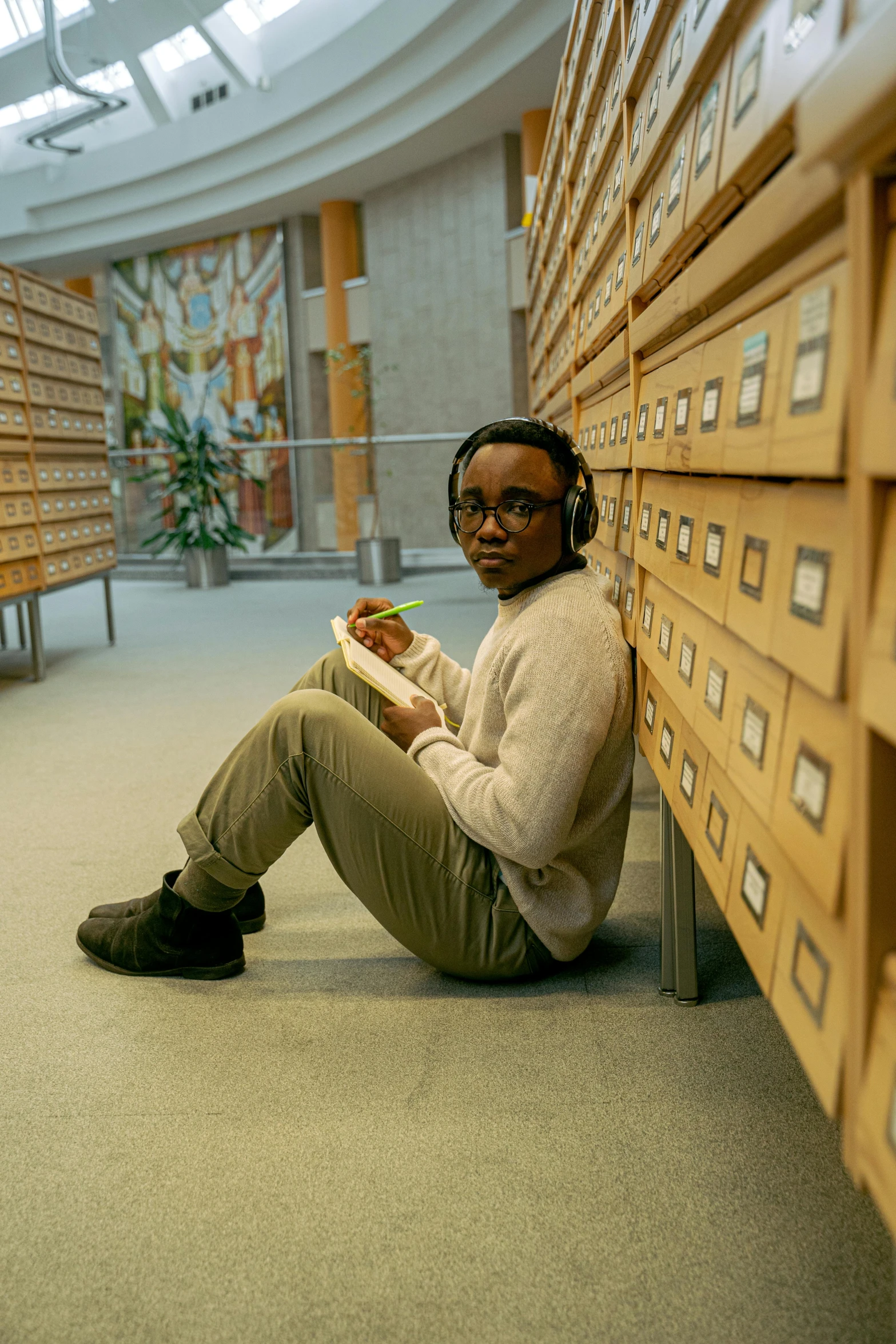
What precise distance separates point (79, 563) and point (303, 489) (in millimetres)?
4909

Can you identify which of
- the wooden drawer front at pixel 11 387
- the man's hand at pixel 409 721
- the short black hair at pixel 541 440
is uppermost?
the wooden drawer front at pixel 11 387

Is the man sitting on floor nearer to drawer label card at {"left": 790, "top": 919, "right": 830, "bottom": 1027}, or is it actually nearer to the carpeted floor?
the carpeted floor

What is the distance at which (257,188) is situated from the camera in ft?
41.3

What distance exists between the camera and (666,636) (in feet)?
5.14

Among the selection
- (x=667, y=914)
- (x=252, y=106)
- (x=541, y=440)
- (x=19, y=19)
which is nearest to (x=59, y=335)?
(x=541, y=440)

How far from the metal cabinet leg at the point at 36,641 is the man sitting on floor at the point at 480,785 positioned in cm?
364

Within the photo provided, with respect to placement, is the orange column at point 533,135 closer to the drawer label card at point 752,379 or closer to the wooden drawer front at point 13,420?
the wooden drawer front at point 13,420

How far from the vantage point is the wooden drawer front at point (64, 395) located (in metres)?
5.32

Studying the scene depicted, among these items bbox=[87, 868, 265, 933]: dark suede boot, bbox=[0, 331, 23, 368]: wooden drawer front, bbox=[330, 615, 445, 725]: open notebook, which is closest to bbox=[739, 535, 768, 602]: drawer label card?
bbox=[330, 615, 445, 725]: open notebook

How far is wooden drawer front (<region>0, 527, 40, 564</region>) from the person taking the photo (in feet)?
15.7

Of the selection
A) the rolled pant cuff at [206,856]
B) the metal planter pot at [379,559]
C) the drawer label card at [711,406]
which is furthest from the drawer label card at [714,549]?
the metal planter pot at [379,559]

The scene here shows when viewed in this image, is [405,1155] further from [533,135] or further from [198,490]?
[533,135]

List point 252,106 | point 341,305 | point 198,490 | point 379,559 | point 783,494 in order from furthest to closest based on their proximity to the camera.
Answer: point 341,305, point 252,106, point 198,490, point 379,559, point 783,494

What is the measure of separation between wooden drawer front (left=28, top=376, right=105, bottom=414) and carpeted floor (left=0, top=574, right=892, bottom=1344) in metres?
3.57
